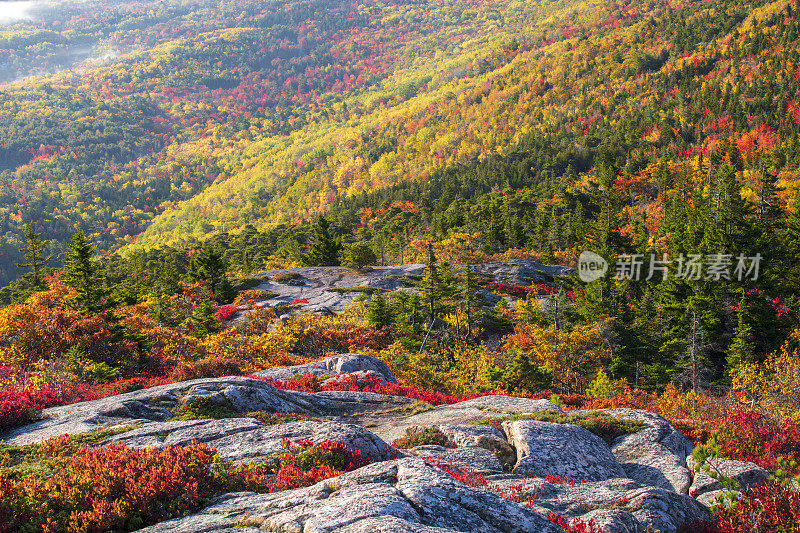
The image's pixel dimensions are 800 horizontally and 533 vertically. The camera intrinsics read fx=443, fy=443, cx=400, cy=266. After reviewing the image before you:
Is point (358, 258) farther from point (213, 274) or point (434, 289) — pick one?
point (434, 289)

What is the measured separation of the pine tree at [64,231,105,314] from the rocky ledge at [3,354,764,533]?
11938 millimetres

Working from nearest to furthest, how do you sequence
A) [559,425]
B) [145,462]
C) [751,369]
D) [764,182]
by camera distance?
[145,462] → [559,425] → [751,369] → [764,182]

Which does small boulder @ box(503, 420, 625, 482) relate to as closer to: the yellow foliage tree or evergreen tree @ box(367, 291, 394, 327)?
the yellow foliage tree

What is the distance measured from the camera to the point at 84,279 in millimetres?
22938

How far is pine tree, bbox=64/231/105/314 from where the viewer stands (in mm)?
21875

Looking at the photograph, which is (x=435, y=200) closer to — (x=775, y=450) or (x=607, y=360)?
(x=607, y=360)

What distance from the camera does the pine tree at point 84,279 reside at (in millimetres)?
21875

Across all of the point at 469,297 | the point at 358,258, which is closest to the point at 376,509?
the point at 469,297

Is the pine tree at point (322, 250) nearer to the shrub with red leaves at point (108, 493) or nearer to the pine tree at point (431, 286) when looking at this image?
Result: the pine tree at point (431, 286)

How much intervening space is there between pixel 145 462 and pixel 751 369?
3500 cm

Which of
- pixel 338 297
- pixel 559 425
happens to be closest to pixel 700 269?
pixel 338 297

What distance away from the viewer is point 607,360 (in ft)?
130

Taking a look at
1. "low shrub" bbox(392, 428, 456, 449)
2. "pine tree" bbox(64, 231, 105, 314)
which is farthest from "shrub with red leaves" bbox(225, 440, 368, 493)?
"pine tree" bbox(64, 231, 105, 314)

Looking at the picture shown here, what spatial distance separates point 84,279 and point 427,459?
22.0 metres
